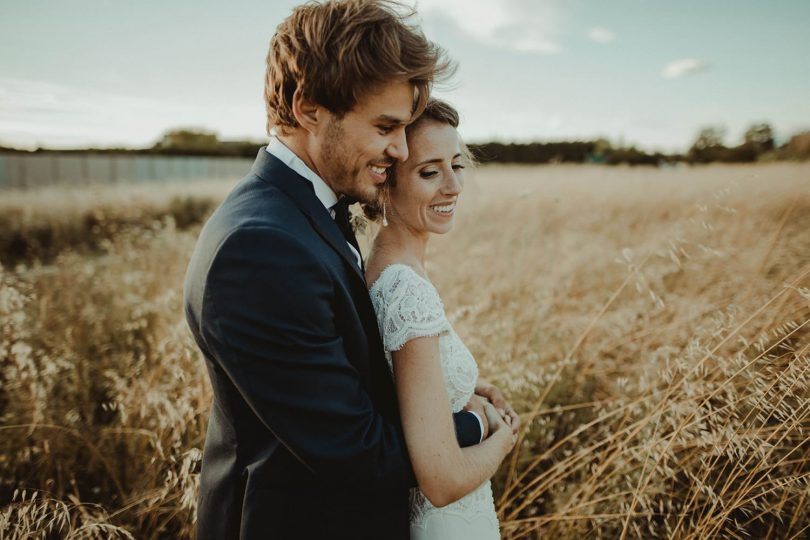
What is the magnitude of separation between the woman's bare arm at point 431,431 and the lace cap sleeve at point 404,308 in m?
0.04

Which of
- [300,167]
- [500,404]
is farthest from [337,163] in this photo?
[500,404]

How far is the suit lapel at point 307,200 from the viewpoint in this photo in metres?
1.31

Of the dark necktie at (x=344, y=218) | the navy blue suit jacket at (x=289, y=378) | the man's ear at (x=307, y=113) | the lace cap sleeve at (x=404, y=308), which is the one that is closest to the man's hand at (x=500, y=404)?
the navy blue suit jacket at (x=289, y=378)

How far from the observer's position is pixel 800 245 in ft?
14.2

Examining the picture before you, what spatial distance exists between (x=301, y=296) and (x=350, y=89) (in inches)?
29.7

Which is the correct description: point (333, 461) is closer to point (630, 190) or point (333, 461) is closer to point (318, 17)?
point (318, 17)

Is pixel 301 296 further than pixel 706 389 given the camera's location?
No

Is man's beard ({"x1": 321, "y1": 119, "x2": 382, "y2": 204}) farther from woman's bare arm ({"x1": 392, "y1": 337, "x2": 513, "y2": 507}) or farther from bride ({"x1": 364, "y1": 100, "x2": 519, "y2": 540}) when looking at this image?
woman's bare arm ({"x1": 392, "y1": 337, "x2": 513, "y2": 507})

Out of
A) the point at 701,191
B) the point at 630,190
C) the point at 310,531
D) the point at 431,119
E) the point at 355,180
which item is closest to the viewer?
the point at 310,531

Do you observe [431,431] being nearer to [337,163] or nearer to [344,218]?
[344,218]

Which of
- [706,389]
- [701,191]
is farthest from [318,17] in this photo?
[701,191]

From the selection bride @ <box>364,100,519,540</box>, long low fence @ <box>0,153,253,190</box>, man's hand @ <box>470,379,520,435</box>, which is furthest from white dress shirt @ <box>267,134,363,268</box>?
long low fence @ <box>0,153,253,190</box>

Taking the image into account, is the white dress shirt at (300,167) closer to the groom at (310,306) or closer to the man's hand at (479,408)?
the groom at (310,306)

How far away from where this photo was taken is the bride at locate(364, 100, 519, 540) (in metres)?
1.38
